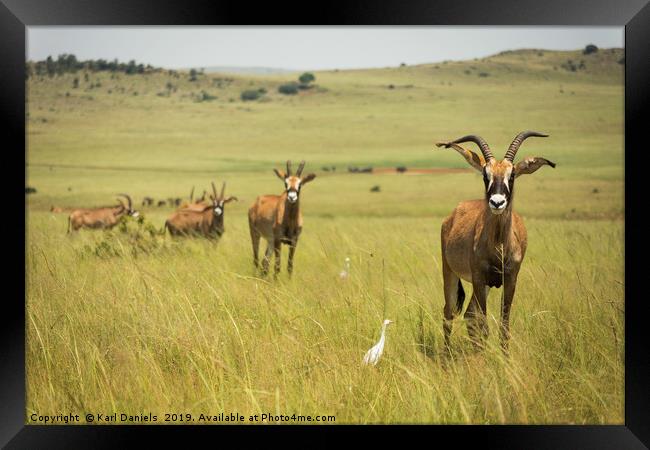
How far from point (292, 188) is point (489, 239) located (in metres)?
5.49

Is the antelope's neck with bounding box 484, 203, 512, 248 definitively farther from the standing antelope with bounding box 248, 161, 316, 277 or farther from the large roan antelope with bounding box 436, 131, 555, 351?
the standing antelope with bounding box 248, 161, 316, 277

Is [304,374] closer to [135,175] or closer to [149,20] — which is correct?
[149,20]

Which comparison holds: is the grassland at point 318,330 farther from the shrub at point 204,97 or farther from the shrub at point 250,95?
the shrub at point 250,95

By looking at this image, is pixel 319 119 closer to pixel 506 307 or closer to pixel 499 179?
pixel 506 307

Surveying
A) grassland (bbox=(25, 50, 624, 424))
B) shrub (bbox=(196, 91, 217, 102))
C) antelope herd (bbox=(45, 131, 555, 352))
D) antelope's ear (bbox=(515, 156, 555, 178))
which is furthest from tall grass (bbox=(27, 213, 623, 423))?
shrub (bbox=(196, 91, 217, 102))

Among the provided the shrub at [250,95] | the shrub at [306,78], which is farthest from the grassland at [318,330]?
the shrub at [306,78]

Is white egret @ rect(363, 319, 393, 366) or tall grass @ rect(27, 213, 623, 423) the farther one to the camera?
white egret @ rect(363, 319, 393, 366)

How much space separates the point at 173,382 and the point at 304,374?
971mm

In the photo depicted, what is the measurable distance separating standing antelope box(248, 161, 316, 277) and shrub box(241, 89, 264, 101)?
229ft

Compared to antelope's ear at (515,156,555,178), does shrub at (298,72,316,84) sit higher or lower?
higher

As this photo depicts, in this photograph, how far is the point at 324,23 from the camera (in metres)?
5.01

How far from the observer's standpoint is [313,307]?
6.75 meters

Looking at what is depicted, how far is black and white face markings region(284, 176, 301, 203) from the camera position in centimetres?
1078

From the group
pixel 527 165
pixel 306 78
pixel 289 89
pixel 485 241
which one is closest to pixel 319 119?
pixel 289 89
